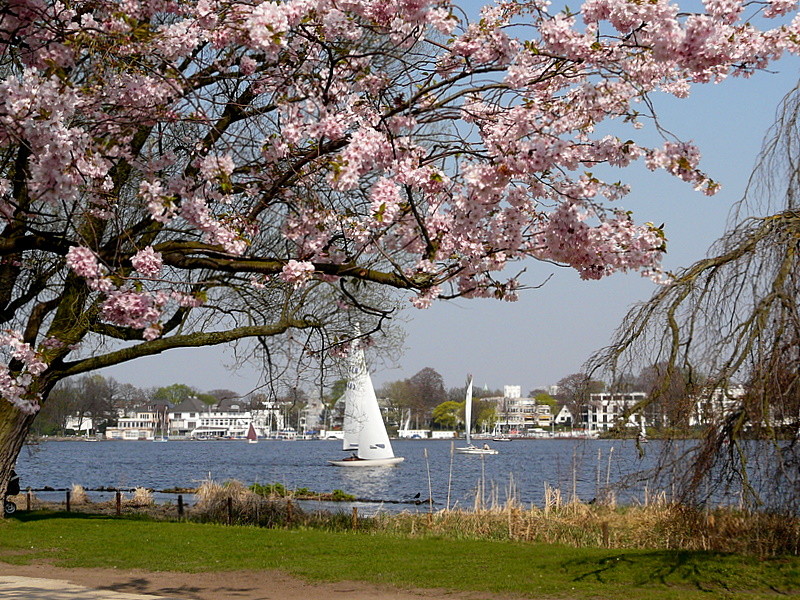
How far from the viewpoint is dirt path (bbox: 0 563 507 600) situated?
10219mm

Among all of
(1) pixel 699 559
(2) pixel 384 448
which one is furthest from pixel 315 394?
(2) pixel 384 448

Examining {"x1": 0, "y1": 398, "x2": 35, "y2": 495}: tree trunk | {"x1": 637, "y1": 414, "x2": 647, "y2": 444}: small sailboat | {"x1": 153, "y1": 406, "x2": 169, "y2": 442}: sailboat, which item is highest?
{"x1": 637, "y1": 414, "x2": 647, "y2": 444}: small sailboat

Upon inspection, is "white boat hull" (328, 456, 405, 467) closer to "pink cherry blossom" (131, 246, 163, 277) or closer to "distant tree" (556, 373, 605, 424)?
"distant tree" (556, 373, 605, 424)

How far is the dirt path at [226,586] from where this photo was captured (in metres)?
10.2

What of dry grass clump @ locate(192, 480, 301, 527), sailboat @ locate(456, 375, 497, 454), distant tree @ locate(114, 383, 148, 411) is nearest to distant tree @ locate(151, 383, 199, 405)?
distant tree @ locate(114, 383, 148, 411)

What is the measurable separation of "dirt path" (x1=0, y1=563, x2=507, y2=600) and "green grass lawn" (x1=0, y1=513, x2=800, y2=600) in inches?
12.9

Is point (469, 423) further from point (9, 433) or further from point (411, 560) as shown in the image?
point (411, 560)

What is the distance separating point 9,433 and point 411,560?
7.55m

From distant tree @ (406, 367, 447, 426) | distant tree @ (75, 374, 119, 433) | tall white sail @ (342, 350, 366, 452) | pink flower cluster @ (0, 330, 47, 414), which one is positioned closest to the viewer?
pink flower cluster @ (0, 330, 47, 414)

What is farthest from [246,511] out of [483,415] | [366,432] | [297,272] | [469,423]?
[483,415]

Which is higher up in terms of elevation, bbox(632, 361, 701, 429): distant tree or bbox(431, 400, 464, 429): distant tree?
bbox(632, 361, 701, 429): distant tree

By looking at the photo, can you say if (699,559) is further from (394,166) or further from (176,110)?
A: (176,110)

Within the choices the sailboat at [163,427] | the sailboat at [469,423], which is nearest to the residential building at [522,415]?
the sailboat at [163,427]

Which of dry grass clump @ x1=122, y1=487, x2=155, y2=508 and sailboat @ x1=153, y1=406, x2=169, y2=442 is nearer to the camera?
dry grass clump @ x1=122, y1=487, x2=155, y2=508
